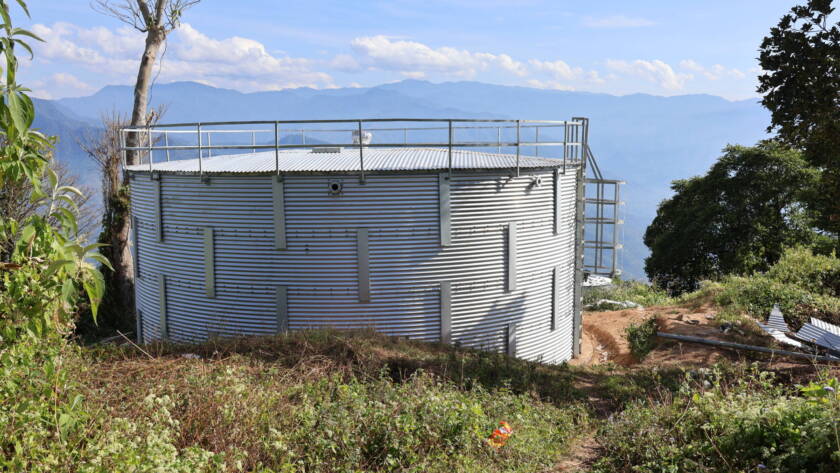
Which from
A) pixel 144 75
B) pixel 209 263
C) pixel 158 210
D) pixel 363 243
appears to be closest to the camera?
pixel 363 243

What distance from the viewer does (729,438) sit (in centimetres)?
649

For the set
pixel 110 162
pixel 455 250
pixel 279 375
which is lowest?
pixel 279 375

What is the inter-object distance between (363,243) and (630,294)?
60.7 feet

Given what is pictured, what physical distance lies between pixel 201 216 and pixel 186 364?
6641 millimetres

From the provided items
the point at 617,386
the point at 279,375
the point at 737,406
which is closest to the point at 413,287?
the point at 617,386

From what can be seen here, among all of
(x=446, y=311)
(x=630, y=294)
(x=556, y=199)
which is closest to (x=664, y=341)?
(x=556, y=199)

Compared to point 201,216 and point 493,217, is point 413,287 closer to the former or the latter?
point 493,217

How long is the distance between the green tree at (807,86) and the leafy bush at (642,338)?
4.97 m

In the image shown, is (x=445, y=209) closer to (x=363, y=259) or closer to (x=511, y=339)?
(x=363, y=259)

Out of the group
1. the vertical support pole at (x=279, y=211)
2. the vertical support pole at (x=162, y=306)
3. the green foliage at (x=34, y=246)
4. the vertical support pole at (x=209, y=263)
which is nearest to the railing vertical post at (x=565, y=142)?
the vertical support pole at (x=279, y=211)

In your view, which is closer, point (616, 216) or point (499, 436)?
point (499, 436)

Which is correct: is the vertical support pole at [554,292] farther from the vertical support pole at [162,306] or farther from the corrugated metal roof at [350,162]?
the vertical support pole at [162,306]

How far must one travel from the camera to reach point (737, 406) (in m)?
7.02

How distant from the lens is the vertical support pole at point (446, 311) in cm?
1433
